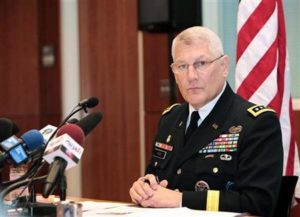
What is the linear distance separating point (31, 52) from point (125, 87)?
1161 millimetres

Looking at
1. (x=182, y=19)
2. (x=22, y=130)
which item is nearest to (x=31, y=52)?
(x=22, y=130)

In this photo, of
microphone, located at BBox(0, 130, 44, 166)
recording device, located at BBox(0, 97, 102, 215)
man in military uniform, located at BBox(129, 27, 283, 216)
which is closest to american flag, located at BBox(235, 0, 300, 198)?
man in military uniform, located at BBox(129, 27, 283, 216)

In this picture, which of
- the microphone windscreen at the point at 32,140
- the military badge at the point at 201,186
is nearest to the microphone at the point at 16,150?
the microphone windscreen at the point at 32,140

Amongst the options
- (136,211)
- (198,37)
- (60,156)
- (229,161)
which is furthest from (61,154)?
(198,37)

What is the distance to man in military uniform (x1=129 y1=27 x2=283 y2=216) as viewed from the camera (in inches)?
73.8

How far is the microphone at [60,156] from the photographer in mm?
1210

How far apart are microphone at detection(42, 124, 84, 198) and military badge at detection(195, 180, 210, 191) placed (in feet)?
2.58

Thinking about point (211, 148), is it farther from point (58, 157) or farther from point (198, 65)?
point (58, 157)

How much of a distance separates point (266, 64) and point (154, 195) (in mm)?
1303

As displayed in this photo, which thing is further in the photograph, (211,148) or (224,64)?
(224,64)

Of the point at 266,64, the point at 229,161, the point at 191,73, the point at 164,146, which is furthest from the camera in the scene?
the point at 266,64

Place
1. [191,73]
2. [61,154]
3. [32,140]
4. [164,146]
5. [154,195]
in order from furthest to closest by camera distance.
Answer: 1. [164,146]
2. [191,73]
3. [154,195]
4. [32,140]
5. [61,154]

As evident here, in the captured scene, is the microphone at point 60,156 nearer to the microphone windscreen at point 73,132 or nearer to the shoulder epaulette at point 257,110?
the microphone windscreen at point 73,132

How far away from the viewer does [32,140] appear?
140 cm
